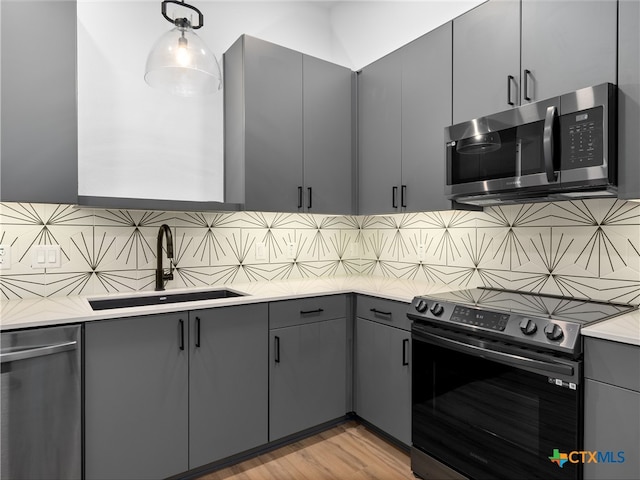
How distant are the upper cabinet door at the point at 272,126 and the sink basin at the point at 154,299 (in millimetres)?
608

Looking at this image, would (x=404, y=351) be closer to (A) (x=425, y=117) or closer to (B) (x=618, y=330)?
(B) (x=618, y=330)

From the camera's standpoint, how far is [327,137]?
8.91ft

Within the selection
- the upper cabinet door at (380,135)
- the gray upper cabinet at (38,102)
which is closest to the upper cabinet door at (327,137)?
the upper cabinet door at (380,135)

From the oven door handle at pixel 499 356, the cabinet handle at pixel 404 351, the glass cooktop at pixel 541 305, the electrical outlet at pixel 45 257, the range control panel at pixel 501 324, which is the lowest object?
the cabinet handle at pixel 404 351

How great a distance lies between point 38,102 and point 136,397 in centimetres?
139

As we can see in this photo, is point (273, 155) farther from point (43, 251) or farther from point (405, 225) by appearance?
point (43, 251)

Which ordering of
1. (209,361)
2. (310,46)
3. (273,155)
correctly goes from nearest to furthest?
(209,361) < (273,155) < (310,46)

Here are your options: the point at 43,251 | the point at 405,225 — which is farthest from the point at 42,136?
the point at 405,225

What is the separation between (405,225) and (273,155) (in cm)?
113

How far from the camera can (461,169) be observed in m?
2.03

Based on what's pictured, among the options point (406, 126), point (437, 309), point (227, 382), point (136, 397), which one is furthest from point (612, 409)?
Result: point (136, 397)

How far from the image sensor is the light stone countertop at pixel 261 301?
4.77 ft

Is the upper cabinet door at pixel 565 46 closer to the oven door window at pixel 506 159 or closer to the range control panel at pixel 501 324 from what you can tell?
the oven door window at pixel 506 159

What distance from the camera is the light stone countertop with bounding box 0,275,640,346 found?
57.3 inches
